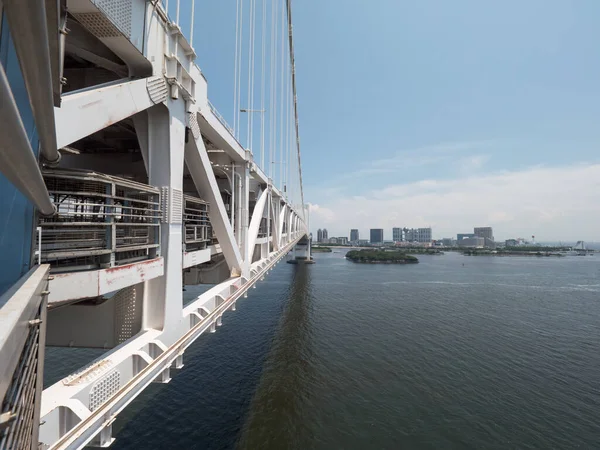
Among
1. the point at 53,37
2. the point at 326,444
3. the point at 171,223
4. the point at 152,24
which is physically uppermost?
the point at 152,24

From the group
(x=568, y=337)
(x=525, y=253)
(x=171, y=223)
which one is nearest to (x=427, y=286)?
(x=568, y=337)

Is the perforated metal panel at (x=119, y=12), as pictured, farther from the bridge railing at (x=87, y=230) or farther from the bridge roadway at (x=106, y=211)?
the bridge railing at (x=87, y=230)

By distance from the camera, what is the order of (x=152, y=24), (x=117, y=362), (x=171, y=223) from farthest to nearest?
(x=171, y=223) < (x=152, y=24) < (x=117, y=362)

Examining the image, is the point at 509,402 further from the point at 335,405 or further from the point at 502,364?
the point at 335,405

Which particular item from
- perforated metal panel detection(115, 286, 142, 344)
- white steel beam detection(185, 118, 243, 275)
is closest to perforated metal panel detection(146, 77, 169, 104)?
white steel beam detection(185, 118, 243, 275)

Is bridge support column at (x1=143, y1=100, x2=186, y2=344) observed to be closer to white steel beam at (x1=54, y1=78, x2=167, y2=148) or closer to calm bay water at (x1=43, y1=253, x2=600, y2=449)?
white steel beam at (x1=54, y1=78, x2=167, y2=148)

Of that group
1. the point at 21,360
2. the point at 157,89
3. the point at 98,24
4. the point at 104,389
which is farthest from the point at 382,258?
the point at 21,360
